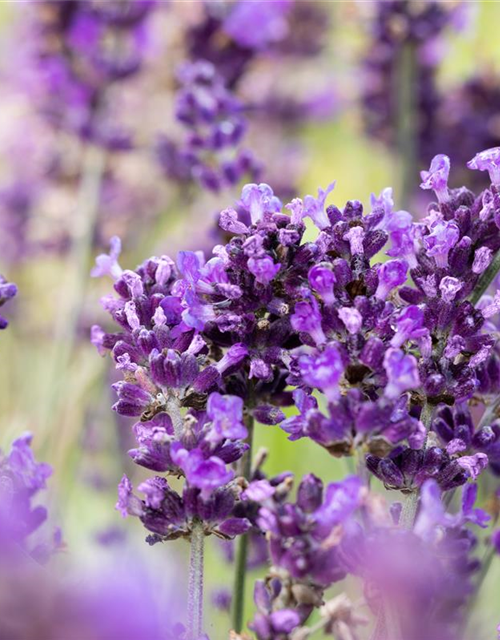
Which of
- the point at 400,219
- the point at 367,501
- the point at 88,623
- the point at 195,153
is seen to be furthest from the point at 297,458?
the point at 88,623

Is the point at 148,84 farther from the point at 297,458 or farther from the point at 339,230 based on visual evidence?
the point at 339,230

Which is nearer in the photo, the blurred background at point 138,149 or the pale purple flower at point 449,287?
the pale purple flower at point 449,287

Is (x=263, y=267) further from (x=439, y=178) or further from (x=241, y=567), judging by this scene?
(x=241, y=567)

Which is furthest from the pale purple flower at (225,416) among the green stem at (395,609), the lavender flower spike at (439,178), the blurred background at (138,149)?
the blurred background at (138,149)

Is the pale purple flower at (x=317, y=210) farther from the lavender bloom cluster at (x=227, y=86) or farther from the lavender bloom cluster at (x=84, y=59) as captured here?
the lavender bloom cluster at (x=84, y=59)

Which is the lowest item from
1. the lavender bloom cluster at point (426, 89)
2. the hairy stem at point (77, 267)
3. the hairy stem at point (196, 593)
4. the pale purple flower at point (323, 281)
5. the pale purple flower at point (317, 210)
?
the hairy stem at point (196, 593)

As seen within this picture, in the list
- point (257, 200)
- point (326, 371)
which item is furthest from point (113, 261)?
point (326, 371)

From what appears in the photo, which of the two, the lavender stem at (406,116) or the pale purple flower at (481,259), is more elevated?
the lavender stem at (406,116)
